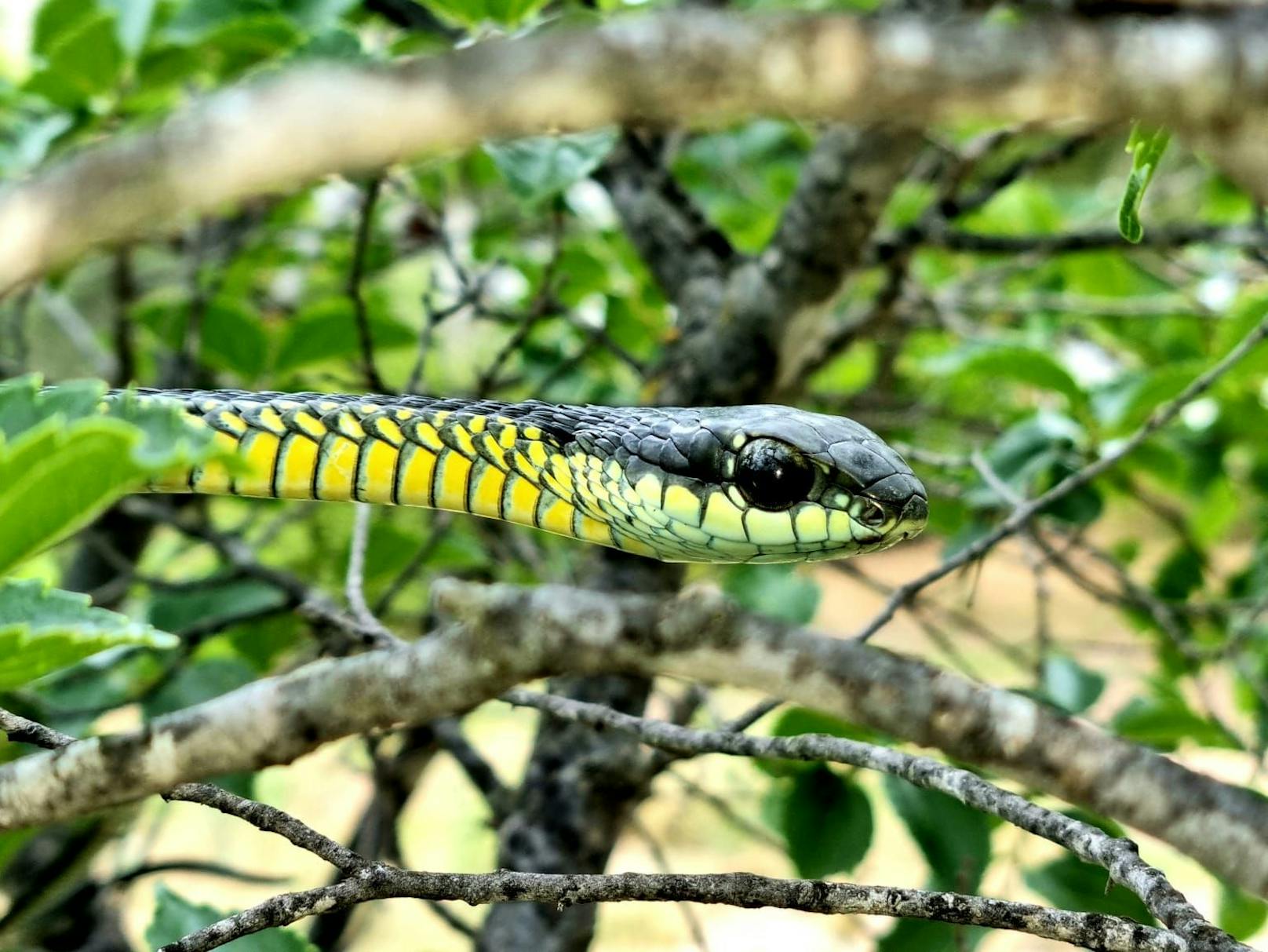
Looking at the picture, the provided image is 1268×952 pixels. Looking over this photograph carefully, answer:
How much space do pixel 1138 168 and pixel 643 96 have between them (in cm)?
60

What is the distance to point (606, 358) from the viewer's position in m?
3.21

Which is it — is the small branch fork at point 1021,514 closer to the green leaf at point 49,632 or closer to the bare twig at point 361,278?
the green leaf at point 49,632

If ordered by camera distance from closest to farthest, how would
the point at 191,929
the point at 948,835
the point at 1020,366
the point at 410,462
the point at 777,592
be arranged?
the point at 191,929 → the point at 948,835 → the point at 410,462 → the point at 1020,366 → the point at 777,592

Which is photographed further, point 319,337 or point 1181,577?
point 1181,577

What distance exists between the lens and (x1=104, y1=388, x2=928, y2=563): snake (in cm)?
168

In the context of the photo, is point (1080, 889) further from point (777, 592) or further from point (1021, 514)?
point (777, 592)

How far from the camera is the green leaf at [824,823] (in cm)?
172

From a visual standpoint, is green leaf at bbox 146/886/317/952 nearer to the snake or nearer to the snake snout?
the snake

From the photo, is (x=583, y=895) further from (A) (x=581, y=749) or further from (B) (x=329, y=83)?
(A) (x=581, y=749)

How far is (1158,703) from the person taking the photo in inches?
72.6

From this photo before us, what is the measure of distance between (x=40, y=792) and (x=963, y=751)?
61 cm

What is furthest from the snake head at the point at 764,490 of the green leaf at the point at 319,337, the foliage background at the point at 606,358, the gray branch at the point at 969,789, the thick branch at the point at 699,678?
the thick branch at the point at 699,678

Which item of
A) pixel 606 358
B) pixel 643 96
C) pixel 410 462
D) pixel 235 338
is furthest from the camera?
pixel 606 358

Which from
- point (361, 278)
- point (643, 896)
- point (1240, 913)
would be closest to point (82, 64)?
point (361, 278)
